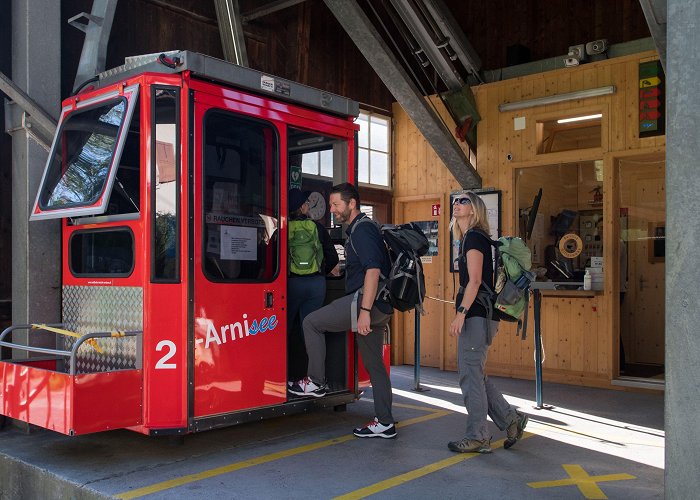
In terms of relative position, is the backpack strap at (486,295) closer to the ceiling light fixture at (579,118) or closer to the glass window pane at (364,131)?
the ceiling light fixture at (579,118)

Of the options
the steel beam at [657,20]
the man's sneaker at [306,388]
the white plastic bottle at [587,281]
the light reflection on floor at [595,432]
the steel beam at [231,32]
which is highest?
the steel beam at [231,32]

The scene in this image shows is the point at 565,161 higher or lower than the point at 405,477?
higher

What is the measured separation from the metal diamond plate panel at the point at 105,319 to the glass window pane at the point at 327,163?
211cm

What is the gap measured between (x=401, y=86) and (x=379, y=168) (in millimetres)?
2107

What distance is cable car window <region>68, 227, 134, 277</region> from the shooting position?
467 cm

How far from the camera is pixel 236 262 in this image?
4914 mm

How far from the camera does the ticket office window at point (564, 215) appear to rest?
807 cm

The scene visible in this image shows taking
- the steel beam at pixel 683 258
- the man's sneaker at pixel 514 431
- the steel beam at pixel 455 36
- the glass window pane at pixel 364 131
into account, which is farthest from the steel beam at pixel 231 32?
the steel beam at pixel 683 258

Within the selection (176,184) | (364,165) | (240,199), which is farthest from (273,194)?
(364,165)

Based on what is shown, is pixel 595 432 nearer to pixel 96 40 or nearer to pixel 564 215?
pixel 564 215

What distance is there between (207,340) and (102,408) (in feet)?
2.59

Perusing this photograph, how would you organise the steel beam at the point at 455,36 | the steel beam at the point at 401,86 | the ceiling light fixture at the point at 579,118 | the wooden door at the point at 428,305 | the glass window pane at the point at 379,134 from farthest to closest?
the glass window pane at the point at 379,134
the wooden door at the point at 428,305
the steel beam at the point at 455,36
the ceiling light fixture at the point at 579,118
the steel beam at the point at 401,86

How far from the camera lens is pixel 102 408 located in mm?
4195

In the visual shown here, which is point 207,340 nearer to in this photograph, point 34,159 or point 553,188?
point 34,159
